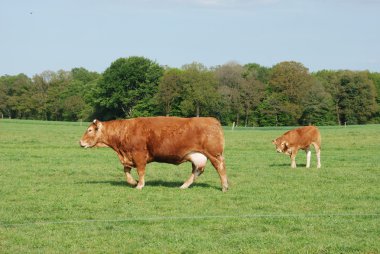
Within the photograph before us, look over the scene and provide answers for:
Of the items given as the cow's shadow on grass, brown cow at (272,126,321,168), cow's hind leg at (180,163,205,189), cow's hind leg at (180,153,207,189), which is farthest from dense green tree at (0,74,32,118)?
cow's hind leg at (180,153,207,189)

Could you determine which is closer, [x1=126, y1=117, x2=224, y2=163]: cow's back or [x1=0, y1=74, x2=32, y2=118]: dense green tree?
[x1=126, y1=117, x2=224, y2=163]: cow's back

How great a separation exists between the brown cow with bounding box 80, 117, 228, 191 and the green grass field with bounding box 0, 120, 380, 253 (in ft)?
2.51

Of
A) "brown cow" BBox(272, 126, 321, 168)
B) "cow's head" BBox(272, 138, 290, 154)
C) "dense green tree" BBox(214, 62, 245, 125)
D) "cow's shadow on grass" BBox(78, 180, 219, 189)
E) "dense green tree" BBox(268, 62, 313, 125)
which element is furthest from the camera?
"dense green tree" BBox(214, 62, 245, 125)

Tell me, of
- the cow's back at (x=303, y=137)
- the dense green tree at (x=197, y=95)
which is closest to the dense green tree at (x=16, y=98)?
the dense green tree at (x=197, y=95)

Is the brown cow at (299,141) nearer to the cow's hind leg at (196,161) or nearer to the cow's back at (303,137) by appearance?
the cow's back at (303,137)

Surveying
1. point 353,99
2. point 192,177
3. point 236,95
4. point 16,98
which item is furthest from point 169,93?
point 192,177

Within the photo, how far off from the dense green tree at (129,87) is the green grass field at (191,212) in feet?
302

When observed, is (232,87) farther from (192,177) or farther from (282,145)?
(192,177)

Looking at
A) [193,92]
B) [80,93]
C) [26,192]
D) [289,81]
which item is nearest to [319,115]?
[289,81]

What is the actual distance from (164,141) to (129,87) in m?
98.9

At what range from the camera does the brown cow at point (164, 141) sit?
51.2 ft

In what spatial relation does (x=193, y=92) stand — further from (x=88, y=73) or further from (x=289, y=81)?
(x=88, y=73)

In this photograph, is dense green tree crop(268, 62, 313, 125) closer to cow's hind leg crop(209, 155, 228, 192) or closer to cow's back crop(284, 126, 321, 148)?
cow's back crop(284, 126, 321, 148)

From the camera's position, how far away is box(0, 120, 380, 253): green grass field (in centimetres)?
930
